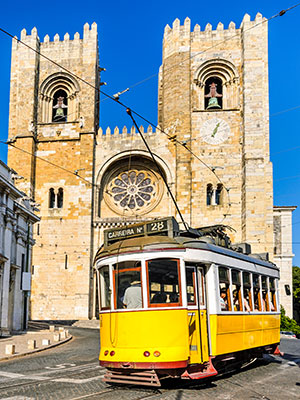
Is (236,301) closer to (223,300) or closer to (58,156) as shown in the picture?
(223,300)

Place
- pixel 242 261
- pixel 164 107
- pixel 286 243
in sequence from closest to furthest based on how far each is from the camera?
pixel 242 261 → pixel 164 107 → pixel 286 243

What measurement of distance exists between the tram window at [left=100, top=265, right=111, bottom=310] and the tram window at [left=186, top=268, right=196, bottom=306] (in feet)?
4.19

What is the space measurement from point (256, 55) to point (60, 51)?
41.9 ft

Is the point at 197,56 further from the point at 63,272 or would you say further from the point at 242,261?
the point at 242,261

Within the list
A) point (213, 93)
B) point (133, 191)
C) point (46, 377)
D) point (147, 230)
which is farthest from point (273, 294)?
point (213, 93)

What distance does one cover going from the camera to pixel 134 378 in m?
7.20

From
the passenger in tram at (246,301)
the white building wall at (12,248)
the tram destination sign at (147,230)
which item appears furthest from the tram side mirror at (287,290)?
the tram destination sign at (147,230)

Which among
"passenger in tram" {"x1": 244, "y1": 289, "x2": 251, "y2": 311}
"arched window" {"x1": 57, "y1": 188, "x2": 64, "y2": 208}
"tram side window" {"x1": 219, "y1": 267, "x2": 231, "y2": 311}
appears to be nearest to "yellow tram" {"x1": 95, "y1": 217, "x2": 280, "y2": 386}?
"tram side window" {"x1": 219, "y1": 267, "x2": 231, "y2": 311}

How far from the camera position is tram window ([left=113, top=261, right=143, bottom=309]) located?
746 cm

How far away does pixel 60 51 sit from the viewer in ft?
108

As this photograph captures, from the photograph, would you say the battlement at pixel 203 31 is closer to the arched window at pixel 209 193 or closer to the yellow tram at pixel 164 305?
the arched window at pixel 209 193

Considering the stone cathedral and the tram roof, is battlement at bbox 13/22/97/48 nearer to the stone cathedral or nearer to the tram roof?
the stone cathedral

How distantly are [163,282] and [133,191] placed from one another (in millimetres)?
24135

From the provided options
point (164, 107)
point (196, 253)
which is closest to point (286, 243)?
point (164, 107)
